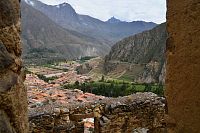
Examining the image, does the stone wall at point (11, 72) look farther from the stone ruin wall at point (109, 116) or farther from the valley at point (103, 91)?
the stone ruin wall at point (109, 116)

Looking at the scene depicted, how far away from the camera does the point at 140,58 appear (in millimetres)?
114938

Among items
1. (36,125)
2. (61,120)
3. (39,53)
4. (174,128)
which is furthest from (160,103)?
(39,53)

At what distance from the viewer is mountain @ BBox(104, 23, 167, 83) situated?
99688mm

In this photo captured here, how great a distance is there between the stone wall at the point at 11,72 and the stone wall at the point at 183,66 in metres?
1.61

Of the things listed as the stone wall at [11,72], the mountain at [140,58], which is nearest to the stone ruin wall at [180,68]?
the stone wall at [11,72]

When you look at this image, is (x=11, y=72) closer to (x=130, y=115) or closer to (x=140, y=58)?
(x=130, y=115)

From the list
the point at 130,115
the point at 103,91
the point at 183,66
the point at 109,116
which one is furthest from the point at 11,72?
the point at 103,91

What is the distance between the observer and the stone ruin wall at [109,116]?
29.1 feet

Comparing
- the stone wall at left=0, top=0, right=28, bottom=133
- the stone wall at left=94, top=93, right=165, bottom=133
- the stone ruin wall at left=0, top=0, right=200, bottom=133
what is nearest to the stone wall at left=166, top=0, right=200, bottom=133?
the stone ruin wall at left=0, top=0, right=200, bottom=133

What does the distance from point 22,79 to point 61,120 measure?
19.6 ft

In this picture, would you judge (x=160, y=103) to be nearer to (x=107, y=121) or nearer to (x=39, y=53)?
(x=107, y=121)

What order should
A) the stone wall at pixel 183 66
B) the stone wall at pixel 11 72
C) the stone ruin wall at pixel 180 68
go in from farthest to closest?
the stone wall at pixel 183 66, the stone ruin wall at pixel 180 68, the stone wall at pixel 11 72

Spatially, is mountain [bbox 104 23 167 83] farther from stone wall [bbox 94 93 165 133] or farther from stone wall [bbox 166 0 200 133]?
stone wall [bbox 166 0 200 133]

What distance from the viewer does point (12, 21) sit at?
2.88 meters
